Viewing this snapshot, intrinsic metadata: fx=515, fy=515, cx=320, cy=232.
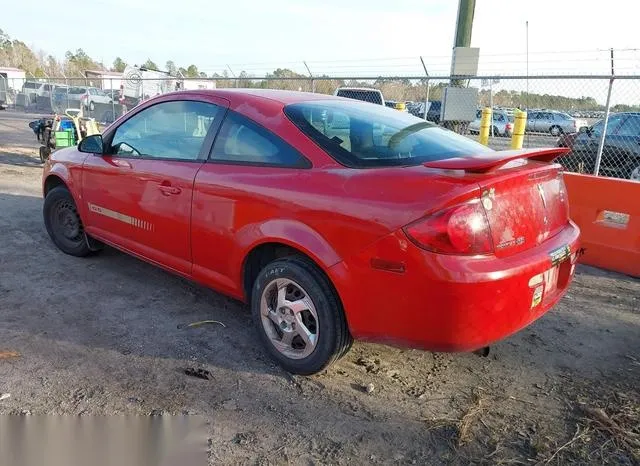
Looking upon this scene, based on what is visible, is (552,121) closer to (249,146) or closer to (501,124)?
(501,124)

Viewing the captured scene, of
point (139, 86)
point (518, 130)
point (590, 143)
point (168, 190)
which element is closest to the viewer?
point (168, 190)

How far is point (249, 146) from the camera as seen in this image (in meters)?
3.18

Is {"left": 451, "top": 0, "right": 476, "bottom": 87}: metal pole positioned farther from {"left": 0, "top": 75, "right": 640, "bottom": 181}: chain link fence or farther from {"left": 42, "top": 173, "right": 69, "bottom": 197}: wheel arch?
{"left": 42, "top": 173, "right": 69, "bottom": 197}: wheel arch

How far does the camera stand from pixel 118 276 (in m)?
4.39

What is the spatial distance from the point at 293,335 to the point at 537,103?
12738mm

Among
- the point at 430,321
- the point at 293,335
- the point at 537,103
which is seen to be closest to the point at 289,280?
the point at 293,335

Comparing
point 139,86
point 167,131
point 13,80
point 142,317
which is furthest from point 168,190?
point 13,80

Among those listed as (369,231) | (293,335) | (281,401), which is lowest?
(281,401)

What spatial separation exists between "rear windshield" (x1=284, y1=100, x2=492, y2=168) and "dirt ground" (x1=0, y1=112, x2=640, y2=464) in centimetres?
127

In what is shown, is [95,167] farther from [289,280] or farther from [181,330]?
[289,280]

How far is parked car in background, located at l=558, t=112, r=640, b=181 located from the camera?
9.83 meters

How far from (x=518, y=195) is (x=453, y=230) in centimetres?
52

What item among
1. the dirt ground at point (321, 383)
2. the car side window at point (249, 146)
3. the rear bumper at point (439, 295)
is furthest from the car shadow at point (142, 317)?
the car side window at point (249, 146)

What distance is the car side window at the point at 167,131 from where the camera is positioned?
11.5 feet
